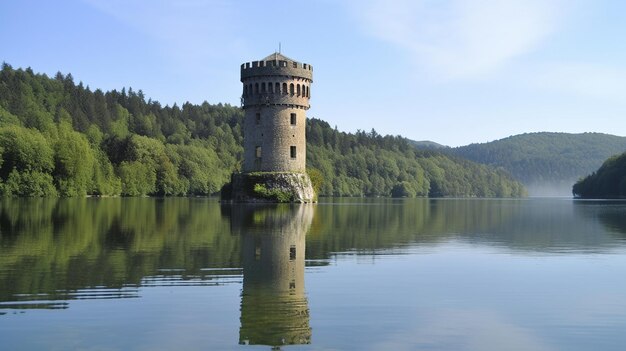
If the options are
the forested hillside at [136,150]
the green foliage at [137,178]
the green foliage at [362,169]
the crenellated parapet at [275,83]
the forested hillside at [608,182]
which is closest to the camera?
the crenellated parapet at [275,83]

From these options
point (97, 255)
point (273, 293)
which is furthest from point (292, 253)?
point (273, 293)

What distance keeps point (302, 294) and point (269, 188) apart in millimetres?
51514

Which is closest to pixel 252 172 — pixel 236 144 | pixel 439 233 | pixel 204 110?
pixel 439 233

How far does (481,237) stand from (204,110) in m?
161

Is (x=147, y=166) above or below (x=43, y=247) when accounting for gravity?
above

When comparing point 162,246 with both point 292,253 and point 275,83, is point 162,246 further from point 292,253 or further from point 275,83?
point 275,83

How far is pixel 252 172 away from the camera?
2601 inches

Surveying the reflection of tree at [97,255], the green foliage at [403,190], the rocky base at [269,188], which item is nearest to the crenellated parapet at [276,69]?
the rocky base at [269,188]

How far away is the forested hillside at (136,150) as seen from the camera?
8312 centimetres

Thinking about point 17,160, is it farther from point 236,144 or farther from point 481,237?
point 236,144

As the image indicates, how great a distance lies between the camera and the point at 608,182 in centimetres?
13162

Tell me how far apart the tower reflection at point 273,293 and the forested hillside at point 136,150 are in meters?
63.9

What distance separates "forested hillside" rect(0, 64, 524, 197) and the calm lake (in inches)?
2420

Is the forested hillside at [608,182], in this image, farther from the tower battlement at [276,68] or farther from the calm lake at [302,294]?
the calm lake at [302,294]
